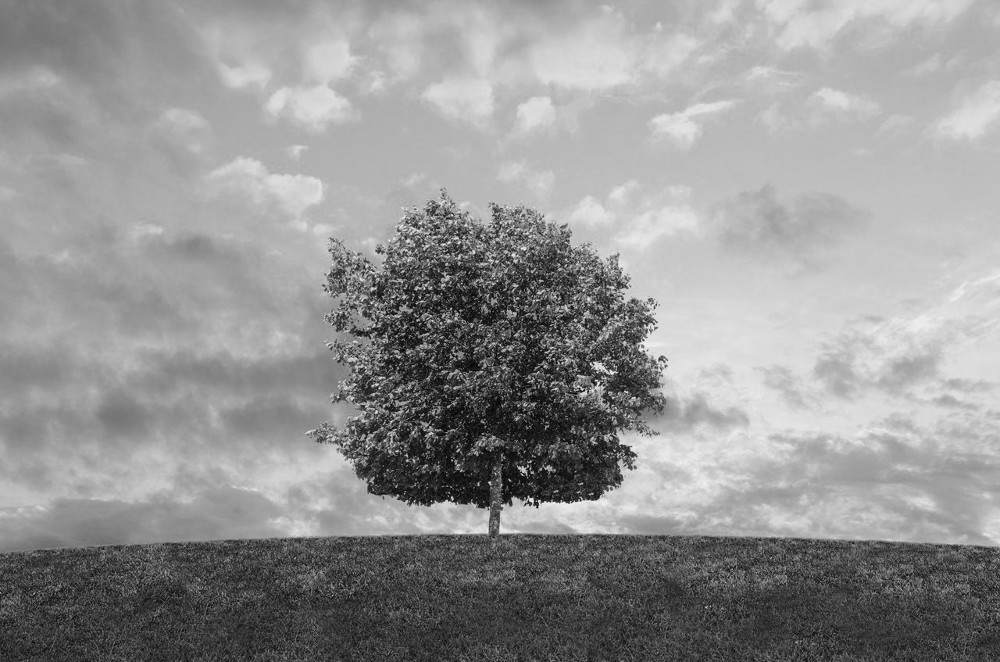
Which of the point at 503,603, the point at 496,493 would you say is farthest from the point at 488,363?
the point at 503,603

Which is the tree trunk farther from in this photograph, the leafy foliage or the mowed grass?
the mowed grass

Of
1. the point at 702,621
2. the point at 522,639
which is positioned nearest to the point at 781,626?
the point at 702,621

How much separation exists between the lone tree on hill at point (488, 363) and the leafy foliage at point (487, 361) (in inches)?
2.6

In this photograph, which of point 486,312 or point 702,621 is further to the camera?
point 486,312

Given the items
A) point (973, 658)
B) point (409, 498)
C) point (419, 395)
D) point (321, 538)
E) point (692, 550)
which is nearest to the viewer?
point (973, 658)

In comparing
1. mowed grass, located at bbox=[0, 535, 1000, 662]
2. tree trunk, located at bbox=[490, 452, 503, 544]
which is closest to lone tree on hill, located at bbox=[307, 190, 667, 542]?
tree trunk, located at bbox=[490, 452, 503, 544]

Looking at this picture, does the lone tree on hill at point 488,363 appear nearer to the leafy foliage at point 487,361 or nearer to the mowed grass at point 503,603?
the leafy foliage at point 487,361

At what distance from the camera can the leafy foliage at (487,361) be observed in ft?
119

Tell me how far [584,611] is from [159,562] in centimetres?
1512

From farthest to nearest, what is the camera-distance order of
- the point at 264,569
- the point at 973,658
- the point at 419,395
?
the point at 419,395 → the point at 264,569 → the point at 973,658

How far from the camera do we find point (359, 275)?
40531mm

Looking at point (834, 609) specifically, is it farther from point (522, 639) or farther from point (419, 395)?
point (419, 395)

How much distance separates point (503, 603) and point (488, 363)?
11.5 meters

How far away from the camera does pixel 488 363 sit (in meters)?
34.7
